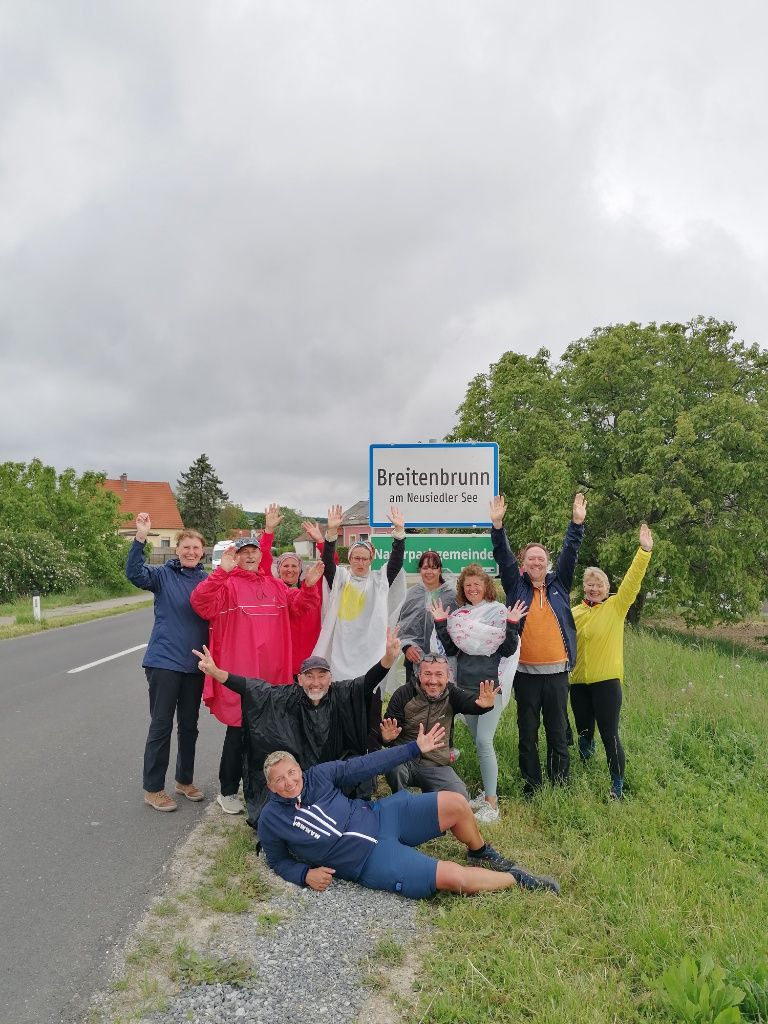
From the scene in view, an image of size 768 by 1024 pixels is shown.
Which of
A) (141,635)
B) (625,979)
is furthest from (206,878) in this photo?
(141,635)

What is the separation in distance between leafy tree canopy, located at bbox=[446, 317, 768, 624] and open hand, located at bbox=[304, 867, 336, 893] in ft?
52.6

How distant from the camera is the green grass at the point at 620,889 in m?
2.83

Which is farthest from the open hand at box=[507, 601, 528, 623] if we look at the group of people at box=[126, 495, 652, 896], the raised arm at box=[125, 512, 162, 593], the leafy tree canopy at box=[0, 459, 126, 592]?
the leafy tree canopy at box=[0, 459, 126, 592]

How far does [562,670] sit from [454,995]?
2.49 metres

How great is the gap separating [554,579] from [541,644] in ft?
1.74

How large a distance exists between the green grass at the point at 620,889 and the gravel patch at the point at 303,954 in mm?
261

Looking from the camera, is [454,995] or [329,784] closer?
[454,995]

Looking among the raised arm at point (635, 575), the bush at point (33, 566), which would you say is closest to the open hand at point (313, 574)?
the raised arm at point (635, 575)

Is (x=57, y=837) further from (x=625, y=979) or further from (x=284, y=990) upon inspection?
(x=625, y=979)

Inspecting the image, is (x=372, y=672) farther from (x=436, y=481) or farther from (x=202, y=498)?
(x=202, y=498)

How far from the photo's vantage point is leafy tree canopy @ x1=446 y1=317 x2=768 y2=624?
63.5 feet

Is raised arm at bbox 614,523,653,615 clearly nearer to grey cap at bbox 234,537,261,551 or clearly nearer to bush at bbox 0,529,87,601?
grey cap at bbox 234,537,261,551

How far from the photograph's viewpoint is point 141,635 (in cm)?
1650

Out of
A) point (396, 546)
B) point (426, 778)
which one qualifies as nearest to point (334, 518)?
point (396, 546)
